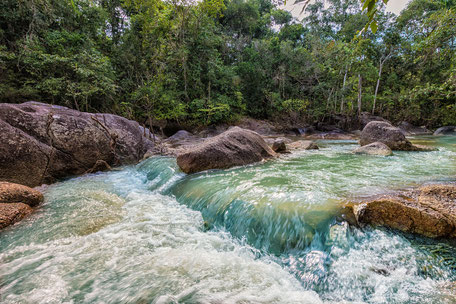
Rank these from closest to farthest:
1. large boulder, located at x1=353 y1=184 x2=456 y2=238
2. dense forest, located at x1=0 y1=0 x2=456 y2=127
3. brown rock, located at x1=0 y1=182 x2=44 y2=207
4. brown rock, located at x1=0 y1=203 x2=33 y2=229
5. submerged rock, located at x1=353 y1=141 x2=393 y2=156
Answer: large boulder, located at x1=353 y1=184 x2=456 y2=238, brown rock, located at x1=0 y1=203 x2=33 y2=229, brown rock, located at x1=0 y1=182 x2=44 y2=207, submerged rock, located at x1=353 y1=141 x2=393 y2=156, dense forest, located at x1=0 y1=0 x2=456 y2=127

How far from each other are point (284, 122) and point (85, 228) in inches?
863

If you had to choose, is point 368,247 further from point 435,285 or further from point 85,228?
point 85,228

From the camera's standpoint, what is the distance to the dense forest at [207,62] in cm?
1038

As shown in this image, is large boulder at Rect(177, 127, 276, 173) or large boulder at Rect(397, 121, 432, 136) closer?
large boulder at Rect(177, 127, 276, 173)

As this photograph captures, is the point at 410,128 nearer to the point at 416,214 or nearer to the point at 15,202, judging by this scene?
the point at 416,214

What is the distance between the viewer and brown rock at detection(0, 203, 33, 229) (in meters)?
3.39

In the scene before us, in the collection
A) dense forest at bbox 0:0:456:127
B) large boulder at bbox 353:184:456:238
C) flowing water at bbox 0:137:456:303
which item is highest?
dense forest at bbox 0:0:456:127

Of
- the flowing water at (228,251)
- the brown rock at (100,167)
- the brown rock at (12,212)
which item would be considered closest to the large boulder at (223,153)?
the flowing water at (228,251)

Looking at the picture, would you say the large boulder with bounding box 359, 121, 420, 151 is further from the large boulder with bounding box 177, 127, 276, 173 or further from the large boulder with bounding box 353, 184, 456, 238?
the large boulder with bounding box 353, 184, 456, 238

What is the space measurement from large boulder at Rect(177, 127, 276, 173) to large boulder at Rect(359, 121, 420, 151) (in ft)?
17.5

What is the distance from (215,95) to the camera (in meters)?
19.6

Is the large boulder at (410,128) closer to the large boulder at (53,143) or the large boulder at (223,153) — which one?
the large boulder at (223,153)

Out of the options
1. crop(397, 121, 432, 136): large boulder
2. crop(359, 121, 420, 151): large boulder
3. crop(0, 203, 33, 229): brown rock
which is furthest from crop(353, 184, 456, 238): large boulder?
crop(397, 121, 432, 136): large boulder

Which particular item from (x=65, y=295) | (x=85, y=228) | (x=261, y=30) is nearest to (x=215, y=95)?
(x=261, y=30)
